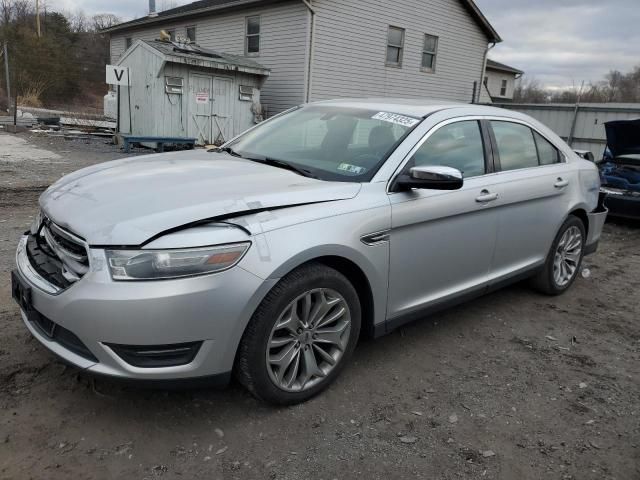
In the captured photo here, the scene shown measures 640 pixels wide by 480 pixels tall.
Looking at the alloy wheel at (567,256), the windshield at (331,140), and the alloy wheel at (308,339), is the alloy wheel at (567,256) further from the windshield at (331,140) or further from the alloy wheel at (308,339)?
the alloy wheel at (308,339)

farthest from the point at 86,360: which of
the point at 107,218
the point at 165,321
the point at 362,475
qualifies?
the point at 362,475

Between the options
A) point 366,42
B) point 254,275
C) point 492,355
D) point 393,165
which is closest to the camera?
point 254,275

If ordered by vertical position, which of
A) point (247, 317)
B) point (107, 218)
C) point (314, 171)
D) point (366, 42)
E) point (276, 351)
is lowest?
point (276, 351)

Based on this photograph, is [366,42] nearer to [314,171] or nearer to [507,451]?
[314,171]

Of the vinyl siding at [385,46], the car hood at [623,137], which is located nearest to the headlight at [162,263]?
the car hood at [623,137]

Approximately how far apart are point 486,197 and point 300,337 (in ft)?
5.66

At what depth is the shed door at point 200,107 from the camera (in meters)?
14.8

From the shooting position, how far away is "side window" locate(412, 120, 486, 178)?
3.38m

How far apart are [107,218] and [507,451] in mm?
2226

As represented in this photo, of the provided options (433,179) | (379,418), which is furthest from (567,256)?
(379,418)

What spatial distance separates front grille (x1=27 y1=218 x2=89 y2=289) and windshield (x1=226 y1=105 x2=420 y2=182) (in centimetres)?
137

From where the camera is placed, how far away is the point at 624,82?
53500 mm

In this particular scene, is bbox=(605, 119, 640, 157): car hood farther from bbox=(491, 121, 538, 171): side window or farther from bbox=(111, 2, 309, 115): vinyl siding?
bbox=(111, 2, 309, 115): vinyl siding

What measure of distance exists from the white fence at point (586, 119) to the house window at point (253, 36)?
942cm
